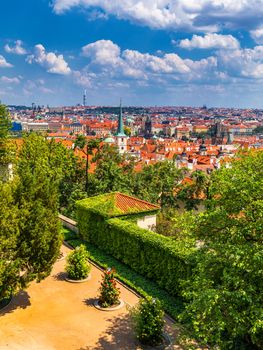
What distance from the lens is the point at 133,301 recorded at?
1811 centimetres

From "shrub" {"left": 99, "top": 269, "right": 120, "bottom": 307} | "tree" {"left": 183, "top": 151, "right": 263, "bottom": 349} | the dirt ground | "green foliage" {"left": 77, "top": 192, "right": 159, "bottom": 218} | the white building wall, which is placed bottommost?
the dirt ground

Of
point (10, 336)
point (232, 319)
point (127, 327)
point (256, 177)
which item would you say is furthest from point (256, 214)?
point (10, 336)

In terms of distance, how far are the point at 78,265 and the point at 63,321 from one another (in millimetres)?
4087

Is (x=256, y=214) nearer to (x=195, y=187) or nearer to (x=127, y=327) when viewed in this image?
(x=127, y=327)

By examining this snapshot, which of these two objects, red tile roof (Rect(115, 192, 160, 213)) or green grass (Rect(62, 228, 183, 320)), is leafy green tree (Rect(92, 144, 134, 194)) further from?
green grass (Rect(62, 228, 183, 320))

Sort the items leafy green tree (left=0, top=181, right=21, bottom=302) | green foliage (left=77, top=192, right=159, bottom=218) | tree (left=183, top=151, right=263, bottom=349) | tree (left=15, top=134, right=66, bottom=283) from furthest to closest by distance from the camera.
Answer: green foliage (left=77, top=192, right=159, bottom=218) < tree (left=15, top=134, right=66, bottom=283) < leafy green tree (left=0, top=181, right=21, bottom=302) < tree (left=183, top=151, right=263, bottom=349)

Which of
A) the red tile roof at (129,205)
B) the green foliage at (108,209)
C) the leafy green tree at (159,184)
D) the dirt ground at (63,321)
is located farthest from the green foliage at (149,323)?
the leafy green tree at (159,184)

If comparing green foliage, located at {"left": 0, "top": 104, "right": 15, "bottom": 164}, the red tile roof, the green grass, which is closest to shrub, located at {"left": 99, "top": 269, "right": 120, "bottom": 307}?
the green grass

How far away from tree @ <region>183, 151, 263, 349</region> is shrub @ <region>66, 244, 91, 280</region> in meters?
9.27

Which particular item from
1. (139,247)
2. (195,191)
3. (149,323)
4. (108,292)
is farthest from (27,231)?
(195,191)

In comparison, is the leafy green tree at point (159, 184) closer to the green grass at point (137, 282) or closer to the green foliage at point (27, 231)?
the green grass at point (137, 282)

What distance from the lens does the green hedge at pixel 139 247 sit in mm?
18297

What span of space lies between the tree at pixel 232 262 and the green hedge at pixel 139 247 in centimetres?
362

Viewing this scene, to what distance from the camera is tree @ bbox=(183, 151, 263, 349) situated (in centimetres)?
1005
